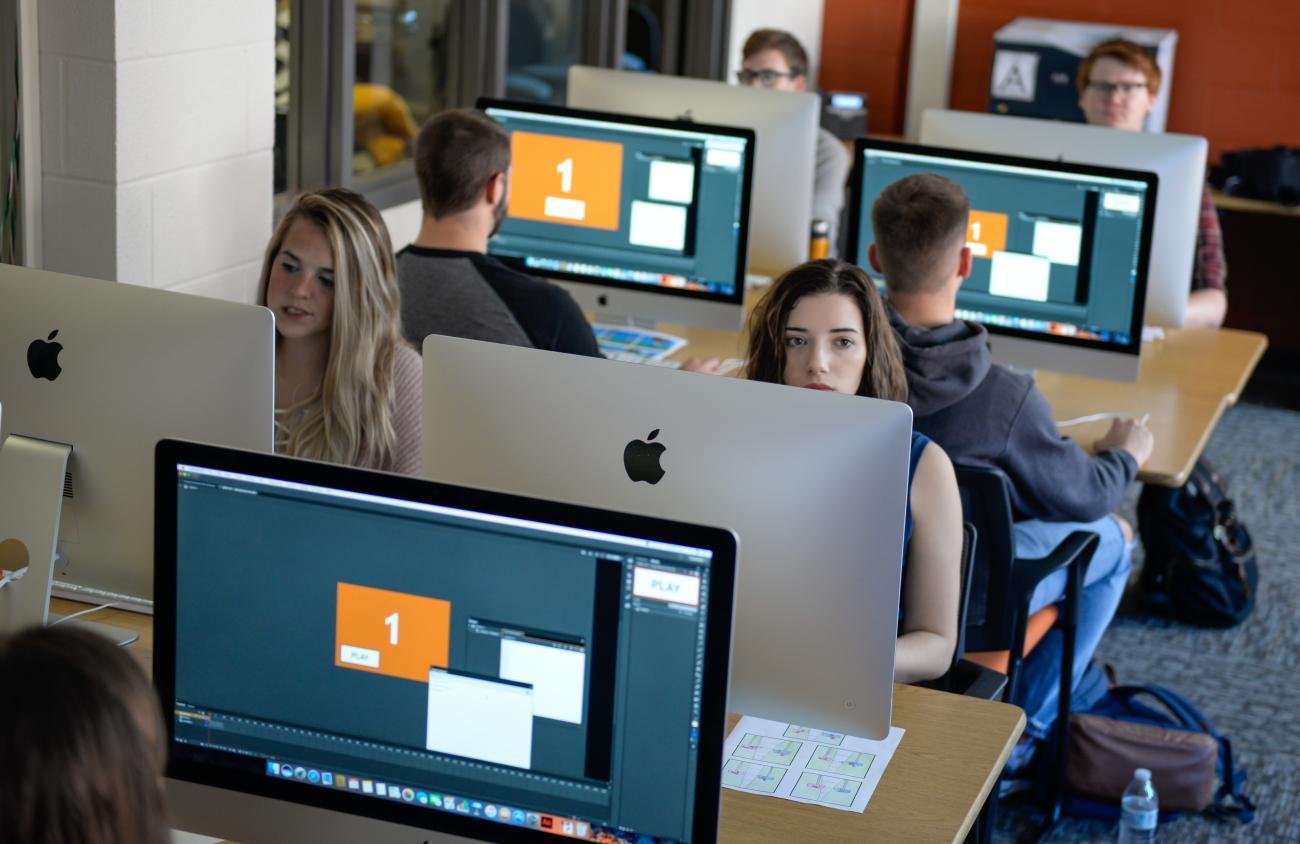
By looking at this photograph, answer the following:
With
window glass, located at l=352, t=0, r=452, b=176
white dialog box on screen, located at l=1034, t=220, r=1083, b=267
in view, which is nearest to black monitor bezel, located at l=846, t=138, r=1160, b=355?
white dialog box on screen, located at l=1034, t=220, r=1083, b=267

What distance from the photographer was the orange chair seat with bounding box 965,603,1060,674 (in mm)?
2835

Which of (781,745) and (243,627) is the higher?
(243,627)

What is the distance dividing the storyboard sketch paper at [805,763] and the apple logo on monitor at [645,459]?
0.39 metres

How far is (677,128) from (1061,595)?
133cm

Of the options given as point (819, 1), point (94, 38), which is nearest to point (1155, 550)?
point (94, 38)

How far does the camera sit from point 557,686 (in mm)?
1460

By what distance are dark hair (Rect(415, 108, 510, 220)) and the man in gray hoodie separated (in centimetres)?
81

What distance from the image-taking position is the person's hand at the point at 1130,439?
125 inches

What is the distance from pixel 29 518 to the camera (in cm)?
196

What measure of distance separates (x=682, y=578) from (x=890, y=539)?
380 millimetres

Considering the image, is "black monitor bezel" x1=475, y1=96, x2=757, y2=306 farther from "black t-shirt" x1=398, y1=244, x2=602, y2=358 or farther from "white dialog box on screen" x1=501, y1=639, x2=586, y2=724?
"white dialog box on screen" x1=501, y1=639, x2=586, y2=724

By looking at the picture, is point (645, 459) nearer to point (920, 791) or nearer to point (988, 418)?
point (920, 791)

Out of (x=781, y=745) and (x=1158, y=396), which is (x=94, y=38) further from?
(x=1158, y=396)

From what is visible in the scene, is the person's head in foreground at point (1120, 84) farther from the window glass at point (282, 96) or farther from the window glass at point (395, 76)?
the window glass at point (282, 96)
